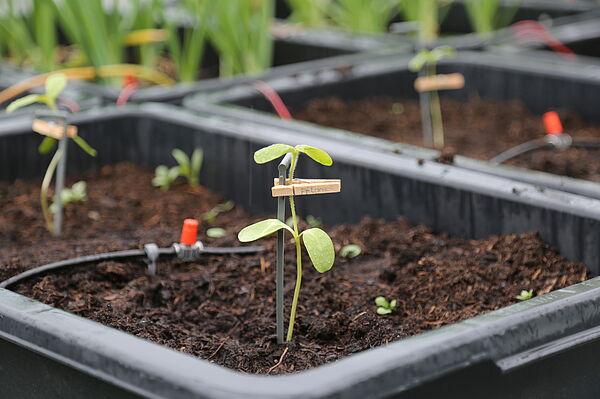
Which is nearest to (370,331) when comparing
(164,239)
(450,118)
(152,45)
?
(164,239)

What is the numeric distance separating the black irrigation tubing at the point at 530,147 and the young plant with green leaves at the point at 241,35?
0.90 m

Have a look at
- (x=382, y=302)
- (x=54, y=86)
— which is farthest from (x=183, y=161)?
(x=382, y=302)

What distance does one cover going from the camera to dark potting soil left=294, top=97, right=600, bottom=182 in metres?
2.80

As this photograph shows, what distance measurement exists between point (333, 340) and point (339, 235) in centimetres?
45

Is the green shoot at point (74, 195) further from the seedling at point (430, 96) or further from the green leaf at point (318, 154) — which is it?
the green leaf at point (318, 154)

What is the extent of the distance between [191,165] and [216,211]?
0.20m

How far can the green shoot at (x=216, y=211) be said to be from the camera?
7.03 feet

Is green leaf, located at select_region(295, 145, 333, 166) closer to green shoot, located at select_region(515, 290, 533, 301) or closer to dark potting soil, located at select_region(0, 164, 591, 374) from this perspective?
dark potting soil, located at select_region(0, 164, 591, 374)

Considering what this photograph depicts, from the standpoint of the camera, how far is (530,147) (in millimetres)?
2545

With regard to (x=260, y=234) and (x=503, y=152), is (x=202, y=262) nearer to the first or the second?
(x=260, y=234)

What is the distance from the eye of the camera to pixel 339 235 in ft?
6.35

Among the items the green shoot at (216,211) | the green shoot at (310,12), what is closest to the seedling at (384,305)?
the green shoot at (216,211)

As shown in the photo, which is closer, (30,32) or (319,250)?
(319,250)

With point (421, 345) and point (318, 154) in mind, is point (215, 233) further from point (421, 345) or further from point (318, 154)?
point (421, 345)
